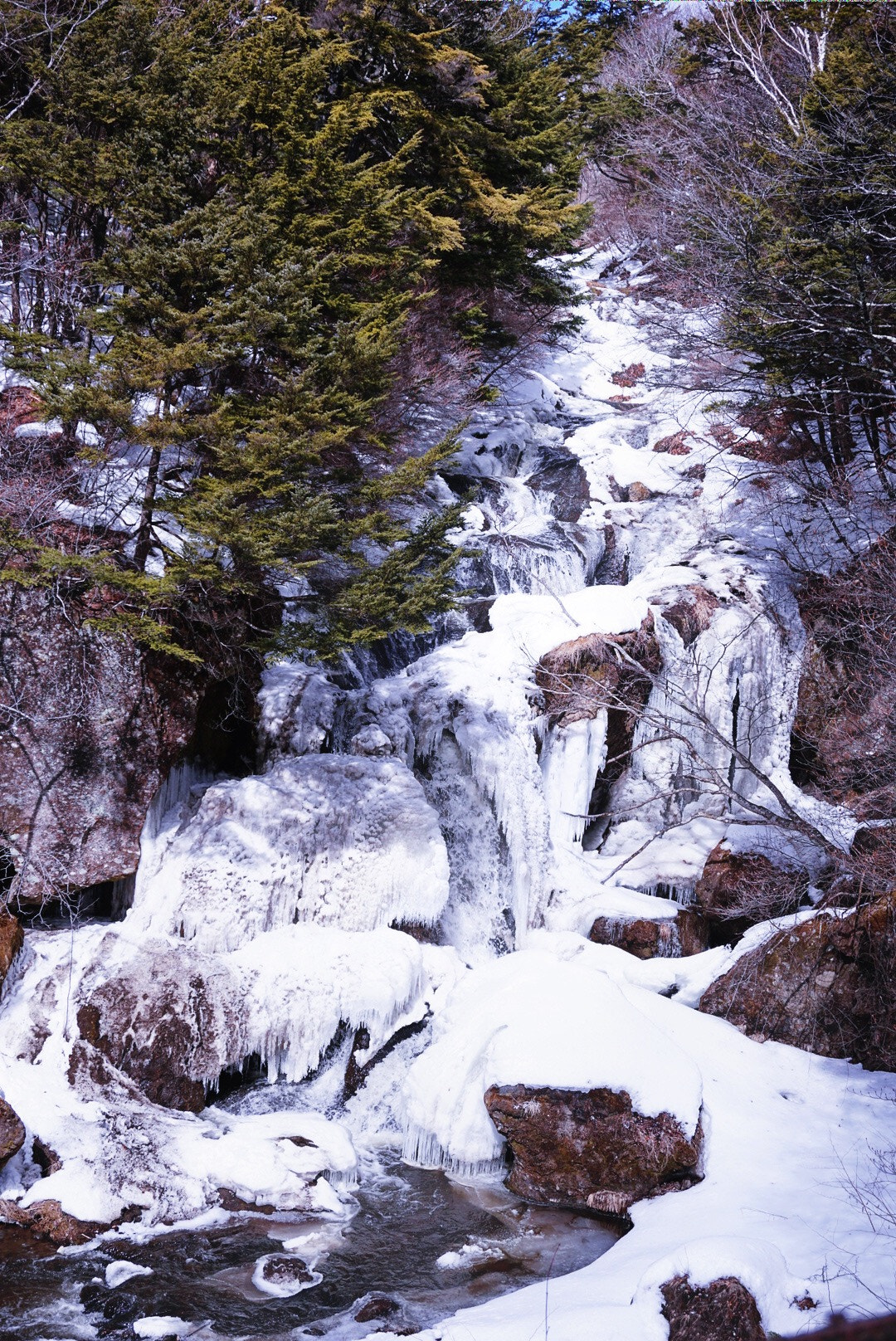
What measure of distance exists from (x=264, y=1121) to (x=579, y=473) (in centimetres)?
1194

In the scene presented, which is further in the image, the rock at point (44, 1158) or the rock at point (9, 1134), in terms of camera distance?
the rock at point (44, 1158)

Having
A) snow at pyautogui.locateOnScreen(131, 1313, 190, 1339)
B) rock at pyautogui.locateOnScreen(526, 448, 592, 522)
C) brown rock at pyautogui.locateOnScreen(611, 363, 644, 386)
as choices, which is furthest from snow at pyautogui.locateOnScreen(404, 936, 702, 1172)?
brown rock at pyautogui.locateOnScreen(611, 363, 644, 386)

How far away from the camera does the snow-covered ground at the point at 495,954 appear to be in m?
5.77

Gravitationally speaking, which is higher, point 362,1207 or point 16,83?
point 16,83

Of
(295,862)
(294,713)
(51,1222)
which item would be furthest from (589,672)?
(51,1222)

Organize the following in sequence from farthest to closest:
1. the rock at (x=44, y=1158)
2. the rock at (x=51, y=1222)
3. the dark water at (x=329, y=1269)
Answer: the rock at (x=44, y=1158), the rock at (x=51, y=1222), the dark water at (x=329, y=1269)

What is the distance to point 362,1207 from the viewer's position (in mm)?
6168

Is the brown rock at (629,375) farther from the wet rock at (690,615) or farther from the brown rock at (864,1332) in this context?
the brown rock at (864,1332)

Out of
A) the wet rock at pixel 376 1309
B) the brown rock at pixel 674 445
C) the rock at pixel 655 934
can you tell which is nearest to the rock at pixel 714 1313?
the wet rock at pixel 376 1309

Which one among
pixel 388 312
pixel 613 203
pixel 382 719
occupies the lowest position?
pixel 382 719

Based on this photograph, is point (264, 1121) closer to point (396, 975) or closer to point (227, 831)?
point (396, 975)

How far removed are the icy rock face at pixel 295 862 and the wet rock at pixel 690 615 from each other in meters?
5.04

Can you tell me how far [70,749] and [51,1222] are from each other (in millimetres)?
3843

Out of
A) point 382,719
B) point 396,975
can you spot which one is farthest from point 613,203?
point 396,975
